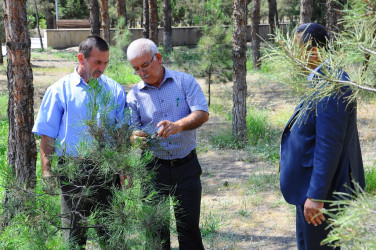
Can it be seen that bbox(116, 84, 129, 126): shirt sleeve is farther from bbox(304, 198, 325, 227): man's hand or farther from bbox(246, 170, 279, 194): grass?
bbox(246, 170, 279, 194): grass

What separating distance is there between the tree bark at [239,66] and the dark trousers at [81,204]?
188 inches

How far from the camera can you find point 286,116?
902 centimetres

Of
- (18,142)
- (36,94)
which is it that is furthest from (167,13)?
(18,142)

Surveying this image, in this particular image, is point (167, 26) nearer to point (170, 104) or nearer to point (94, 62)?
point (170, 104)

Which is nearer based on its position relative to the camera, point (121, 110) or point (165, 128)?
point (165, 128)

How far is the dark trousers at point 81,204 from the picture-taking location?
8.25 ft

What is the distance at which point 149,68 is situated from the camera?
117 inches

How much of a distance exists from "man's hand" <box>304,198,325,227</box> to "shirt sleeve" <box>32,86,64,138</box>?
1528 millimetres

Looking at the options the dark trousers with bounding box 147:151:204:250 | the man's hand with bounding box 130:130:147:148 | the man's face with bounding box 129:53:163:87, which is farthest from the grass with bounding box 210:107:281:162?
the man's hand with bounding box 130:130:147:148

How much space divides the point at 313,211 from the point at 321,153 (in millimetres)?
308

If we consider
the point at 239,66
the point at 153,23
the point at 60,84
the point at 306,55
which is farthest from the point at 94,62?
the point at 153,23

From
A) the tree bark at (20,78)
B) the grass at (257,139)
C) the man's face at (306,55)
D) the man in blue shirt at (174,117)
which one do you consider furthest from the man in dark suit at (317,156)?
the grass at (257,139)

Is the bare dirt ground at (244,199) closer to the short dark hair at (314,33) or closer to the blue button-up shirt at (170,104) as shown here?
the short dark hair at (314,33)

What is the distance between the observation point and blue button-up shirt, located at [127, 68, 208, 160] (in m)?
3.08
